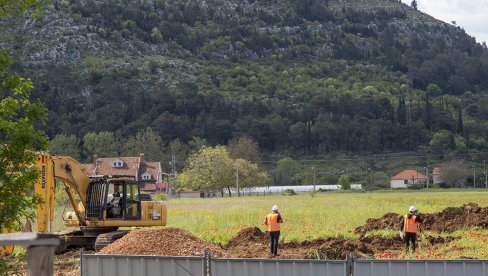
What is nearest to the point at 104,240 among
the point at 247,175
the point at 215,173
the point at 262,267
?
the point at 262,267

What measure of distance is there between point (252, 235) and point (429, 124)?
153 metres

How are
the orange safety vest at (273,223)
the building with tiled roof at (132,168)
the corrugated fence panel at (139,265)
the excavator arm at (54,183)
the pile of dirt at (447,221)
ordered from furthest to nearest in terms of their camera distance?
the building with tiled roof at (132,168) < the pile of dirt at (447,221) < the orange safety vest at (273,223) < the excavator arm at (54,183) < the corrugated fence panel at (139,265)

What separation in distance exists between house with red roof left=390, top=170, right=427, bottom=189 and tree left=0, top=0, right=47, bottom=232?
401 ft

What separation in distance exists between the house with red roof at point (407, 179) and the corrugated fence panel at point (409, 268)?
119723 millimetres

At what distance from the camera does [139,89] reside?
606ft

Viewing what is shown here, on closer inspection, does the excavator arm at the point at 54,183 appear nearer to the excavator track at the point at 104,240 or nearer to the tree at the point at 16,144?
the excavator track at the point at 104,240

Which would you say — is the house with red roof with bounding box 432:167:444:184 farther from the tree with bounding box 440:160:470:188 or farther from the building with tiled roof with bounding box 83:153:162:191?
the building with tiled roof with bounding box 83:153:162:191

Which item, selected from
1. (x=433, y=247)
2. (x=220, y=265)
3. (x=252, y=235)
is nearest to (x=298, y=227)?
(x=252, y=235)

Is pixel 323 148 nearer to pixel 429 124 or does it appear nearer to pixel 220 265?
pixel 429 124

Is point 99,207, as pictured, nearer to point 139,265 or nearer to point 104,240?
point 104,240

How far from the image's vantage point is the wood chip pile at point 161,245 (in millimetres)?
23219

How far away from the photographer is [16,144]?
1338 centimetres

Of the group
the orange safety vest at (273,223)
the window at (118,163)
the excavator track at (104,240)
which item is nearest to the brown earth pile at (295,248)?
the orange safety vest at (273,223)

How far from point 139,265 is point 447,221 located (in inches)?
932
